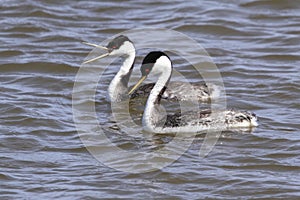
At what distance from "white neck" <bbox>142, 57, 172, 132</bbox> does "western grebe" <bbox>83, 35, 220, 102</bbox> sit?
3.39 feet

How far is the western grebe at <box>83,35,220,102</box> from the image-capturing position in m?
11.5

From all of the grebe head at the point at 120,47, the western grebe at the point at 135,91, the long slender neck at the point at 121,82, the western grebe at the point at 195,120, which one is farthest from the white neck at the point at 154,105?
the grebe head at the point at 120,47

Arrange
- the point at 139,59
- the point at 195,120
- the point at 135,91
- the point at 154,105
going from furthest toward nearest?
the point at 139,59
the point at 135,91
the point at 154,105
the point at 195,120

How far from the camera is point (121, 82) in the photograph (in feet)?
38.8

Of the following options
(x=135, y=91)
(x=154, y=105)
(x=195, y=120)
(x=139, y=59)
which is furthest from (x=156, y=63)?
(x=139, y=59)

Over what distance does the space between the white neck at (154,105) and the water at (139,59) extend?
31 cm

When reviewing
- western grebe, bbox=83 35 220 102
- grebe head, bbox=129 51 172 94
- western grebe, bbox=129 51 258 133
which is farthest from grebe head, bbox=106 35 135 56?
western grebe, bbox=129 51 258 133

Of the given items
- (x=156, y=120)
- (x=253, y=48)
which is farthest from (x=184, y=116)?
(x=253, y=48)

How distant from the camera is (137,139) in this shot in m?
9.93

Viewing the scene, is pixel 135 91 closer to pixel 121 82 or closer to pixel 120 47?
pixel 121 82

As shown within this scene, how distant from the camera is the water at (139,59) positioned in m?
8.43

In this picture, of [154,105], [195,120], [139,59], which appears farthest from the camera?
[139,59]

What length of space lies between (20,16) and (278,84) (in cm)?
577

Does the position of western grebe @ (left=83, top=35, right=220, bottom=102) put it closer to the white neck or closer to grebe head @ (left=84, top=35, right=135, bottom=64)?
grebe head @ (left=84, top=35, right=135, bottom=64)
